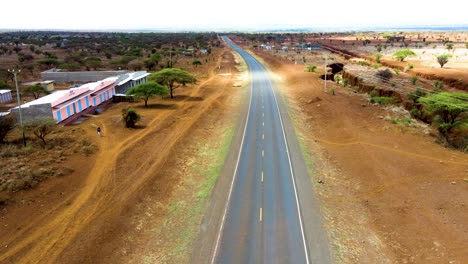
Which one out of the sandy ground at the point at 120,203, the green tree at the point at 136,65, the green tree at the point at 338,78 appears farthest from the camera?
the green tree at the point at 136,65

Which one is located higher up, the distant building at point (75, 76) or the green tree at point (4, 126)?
the distant building at point (75, 76)

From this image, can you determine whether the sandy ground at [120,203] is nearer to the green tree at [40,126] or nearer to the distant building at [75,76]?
the green tree at [40,126]

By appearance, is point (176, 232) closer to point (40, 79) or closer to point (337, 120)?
point (337, 120)

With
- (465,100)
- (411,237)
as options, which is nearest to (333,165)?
(411,237)

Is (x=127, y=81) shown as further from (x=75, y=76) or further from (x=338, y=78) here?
(x=338, y=78)

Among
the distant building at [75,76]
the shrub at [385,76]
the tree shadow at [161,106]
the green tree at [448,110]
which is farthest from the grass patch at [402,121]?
the distant building at [75,76]

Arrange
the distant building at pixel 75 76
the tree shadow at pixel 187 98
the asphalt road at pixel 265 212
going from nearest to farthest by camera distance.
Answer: the asphalt road at pixel 265 212 → the tree shadow at pixel 187 98 → the distant building at pixel 75 76

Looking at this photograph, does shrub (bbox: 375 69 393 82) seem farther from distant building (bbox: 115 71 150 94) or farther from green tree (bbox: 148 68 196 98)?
distant building (bbox: 115 71 150 94)
